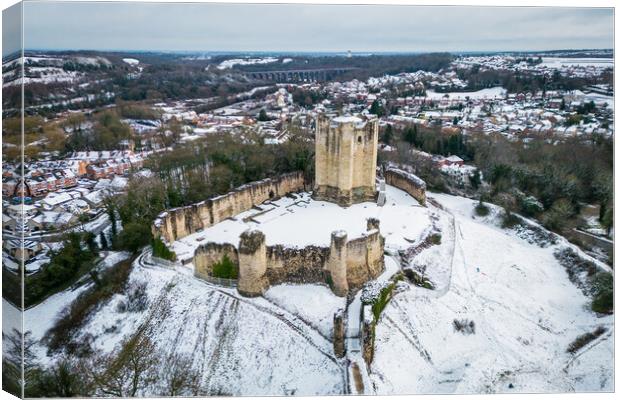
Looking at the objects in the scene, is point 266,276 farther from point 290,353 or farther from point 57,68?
point 57,68

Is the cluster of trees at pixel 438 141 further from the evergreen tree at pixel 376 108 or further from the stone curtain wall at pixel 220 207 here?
the stone curtain wall at pixel 220 207

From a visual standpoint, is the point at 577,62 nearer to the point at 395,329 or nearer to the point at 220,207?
the point at 395,329

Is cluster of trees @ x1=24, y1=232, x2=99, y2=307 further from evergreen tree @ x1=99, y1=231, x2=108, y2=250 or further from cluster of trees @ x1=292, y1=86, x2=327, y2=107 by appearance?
cluster of trees @ x1=292, y1=86, x2=327, y2=107

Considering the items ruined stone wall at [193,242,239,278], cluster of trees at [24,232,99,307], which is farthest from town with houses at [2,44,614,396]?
cluster of trees at [24,232,99,307]

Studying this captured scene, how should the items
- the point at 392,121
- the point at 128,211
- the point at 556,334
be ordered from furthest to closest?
1. the point at 392,121
2. the point at 128,211
3. the point at 556,334

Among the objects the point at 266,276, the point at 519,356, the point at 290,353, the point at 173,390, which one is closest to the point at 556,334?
the point at 519,356

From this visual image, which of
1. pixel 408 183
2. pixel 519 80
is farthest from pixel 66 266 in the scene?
pixel 519 80
